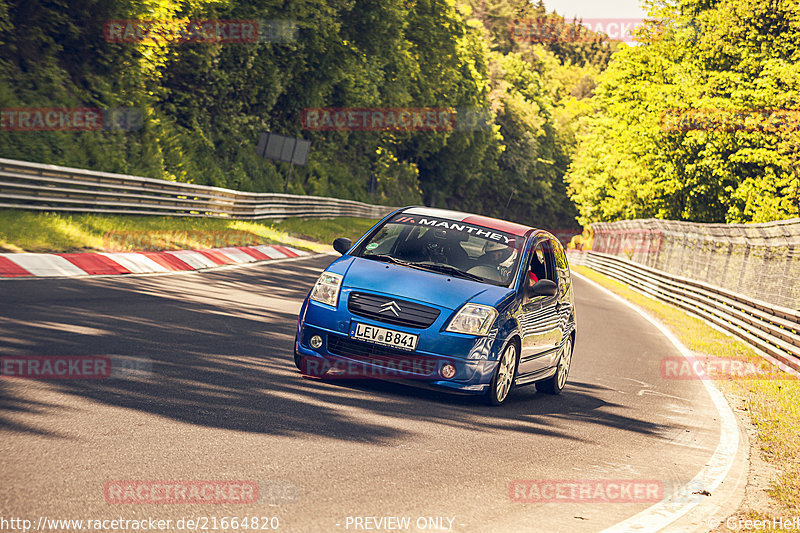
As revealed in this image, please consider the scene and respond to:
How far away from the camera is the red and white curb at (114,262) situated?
1331 centimetres

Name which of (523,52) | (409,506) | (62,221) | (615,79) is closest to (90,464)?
(409,506)

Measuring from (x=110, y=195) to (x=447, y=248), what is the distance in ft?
43.2

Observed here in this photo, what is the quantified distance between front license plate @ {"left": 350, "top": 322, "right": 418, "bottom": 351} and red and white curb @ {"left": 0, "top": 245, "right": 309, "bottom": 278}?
678cm

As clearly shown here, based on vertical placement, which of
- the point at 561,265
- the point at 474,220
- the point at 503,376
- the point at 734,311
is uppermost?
the point at 474,220

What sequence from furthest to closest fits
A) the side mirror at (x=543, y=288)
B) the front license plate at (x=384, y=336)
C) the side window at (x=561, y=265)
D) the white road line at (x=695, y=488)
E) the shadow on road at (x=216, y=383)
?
the side window at (x=561, y=265) → the side mirror at (x=543, y=288) → the front license plate at (x=384, y=336) → the shadow on road at (x=216, y=383) → the white road line at (x=695, y=488)

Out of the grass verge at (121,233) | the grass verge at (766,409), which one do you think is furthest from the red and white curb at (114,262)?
the grass verge at (766,409)

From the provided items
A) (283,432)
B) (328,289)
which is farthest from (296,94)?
(283,432)

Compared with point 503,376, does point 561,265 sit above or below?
above

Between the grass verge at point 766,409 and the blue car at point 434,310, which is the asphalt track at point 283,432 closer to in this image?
the blue car at point 434,310

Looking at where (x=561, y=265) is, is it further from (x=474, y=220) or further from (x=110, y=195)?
(x=110, y=195)

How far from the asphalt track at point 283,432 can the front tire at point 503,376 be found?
0.46 feet

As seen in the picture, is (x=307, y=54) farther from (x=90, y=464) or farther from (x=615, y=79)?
(x=90, y=464)

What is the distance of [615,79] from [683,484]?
181ft

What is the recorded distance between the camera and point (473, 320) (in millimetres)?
8086
